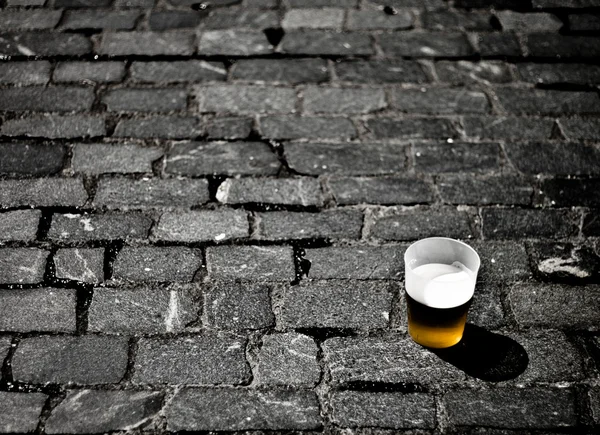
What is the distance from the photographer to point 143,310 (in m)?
2.50

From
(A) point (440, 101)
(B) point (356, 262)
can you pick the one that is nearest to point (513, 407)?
(B) point (356, 262)

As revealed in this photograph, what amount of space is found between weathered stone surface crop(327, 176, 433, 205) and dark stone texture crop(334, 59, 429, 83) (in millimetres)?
818

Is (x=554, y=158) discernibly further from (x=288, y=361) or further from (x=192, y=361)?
(x=192, y=361)

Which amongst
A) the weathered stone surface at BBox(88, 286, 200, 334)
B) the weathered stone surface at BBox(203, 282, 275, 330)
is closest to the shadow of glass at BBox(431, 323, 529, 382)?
the weathered stone surface at BBox(203, 282, 275, 330)

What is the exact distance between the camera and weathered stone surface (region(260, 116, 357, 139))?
3.35m

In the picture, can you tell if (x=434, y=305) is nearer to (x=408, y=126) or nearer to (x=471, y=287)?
(x=471, y=287)

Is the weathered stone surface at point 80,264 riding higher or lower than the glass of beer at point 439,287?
lower

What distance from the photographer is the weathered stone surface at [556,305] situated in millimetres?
2482

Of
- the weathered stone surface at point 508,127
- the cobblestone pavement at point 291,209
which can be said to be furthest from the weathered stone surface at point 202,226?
the weathered stone surface at point 508,127

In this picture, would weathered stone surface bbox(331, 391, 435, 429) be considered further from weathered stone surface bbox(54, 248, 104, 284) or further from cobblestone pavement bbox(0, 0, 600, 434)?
weathered stone surface bbox(54, 248, 104, 284)

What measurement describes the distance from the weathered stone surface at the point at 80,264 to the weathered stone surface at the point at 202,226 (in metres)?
0.24

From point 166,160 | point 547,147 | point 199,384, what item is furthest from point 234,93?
point 199,384

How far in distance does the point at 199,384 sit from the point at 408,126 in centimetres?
173

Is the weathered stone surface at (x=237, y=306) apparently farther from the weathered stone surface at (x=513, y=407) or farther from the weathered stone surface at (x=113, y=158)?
the weathered stone surface at (x=113, y=158)
